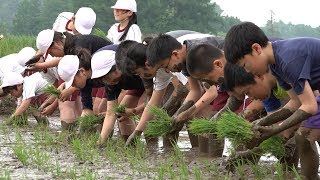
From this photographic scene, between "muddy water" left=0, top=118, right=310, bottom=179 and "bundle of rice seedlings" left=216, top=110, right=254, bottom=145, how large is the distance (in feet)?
1.06

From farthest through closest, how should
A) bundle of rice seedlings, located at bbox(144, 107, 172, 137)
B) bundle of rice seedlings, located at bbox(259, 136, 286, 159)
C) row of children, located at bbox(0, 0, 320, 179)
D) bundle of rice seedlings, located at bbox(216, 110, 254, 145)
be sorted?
1. bundle of rice seedlings, located at bbox(144, 107, 172, 137)
2. bundle of rice seedlings, located at bbox(259, 136, 286, 159)
3. bundle of rice seedlings, located at bbox(216, 110, 254, 145)
4. row of children, located at bbox(0, 0, 320, 179)

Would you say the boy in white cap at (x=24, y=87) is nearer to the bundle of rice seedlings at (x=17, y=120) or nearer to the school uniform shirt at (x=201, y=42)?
the bundle of rice seedlings at (x=17, y=120)

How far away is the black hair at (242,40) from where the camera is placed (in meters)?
3.59

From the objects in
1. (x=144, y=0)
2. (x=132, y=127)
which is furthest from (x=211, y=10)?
(x=132, y=127)

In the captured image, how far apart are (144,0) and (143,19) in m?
1.71

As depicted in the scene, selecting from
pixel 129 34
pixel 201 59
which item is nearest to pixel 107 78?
pixel 129 34

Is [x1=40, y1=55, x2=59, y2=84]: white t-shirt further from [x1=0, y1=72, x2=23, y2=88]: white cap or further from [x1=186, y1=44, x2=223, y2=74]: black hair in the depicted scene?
[x1=186, y1=44, x2=223, y2=74]: black hair

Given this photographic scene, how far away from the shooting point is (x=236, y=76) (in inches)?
156

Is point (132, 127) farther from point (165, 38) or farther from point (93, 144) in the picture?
point (165, 38)

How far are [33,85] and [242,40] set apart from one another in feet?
16.9

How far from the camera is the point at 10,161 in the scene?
210 inches

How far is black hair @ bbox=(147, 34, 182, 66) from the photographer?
513cm

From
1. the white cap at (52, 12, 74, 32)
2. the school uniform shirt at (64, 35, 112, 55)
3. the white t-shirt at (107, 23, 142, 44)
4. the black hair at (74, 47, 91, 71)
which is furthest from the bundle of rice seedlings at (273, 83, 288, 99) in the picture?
the white cap at (52, 12, 74, 32)

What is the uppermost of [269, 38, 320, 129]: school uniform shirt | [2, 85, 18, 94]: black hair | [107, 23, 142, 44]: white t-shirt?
[269, 38, 320, 129]: school uniform shirt
